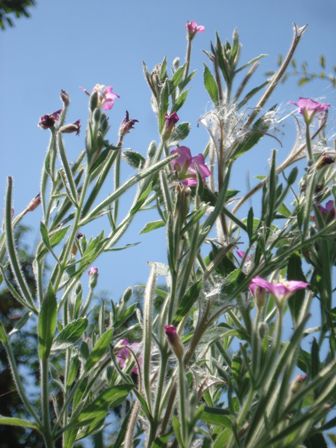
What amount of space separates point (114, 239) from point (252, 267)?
245 mm

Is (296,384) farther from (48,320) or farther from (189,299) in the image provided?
(48,320)

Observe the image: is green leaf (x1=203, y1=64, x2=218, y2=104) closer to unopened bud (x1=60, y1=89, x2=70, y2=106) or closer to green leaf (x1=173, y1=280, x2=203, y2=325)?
unopened bud (x1=60, y1=89, x2=70, y2=106)

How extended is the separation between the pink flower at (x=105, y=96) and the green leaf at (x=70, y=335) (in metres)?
0.38

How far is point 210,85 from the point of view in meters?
1.40

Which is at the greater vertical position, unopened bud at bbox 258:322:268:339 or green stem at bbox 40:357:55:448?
unopened bud at bbox 258:322:268:339

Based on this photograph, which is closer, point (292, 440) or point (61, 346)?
point (292, 440)


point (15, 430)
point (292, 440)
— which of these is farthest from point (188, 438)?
point (15, 430)

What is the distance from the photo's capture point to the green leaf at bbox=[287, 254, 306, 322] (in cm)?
116

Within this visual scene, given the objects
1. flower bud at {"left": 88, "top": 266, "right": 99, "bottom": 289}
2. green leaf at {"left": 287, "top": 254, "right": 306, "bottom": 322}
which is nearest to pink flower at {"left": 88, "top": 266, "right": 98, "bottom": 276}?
flower bud at {"left": 88, "top": 266, "right": 99, "bottom": 289}

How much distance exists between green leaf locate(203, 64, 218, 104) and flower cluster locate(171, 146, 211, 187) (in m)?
0.20

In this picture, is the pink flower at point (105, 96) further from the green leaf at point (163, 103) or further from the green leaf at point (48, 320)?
the green leaf at point (48, 320)

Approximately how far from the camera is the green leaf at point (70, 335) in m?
1.13

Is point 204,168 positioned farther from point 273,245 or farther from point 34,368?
point 34,368

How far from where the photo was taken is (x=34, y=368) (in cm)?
242
